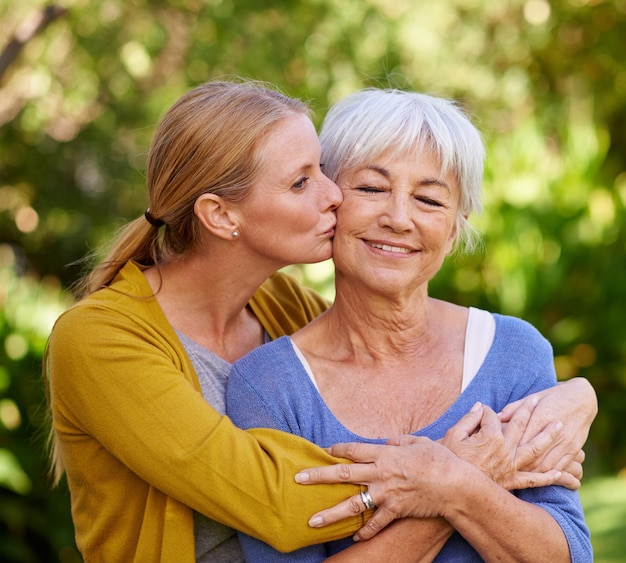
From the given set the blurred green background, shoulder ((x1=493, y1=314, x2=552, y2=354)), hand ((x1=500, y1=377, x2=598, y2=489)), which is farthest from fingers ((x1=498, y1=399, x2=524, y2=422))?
the blurred green background

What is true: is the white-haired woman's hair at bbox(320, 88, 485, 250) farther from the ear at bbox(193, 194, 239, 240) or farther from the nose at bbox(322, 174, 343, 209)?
the ear at bbox(193, 194, 239, 240)

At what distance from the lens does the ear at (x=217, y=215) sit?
2.77 metres

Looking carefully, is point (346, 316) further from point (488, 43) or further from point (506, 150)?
point (488, 43)

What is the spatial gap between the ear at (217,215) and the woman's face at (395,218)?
1.06 feet

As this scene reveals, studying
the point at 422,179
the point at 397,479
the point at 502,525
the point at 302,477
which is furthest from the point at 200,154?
the point at 502,525

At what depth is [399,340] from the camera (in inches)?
111

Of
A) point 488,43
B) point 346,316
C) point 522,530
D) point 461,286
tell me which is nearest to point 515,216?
point 461,286

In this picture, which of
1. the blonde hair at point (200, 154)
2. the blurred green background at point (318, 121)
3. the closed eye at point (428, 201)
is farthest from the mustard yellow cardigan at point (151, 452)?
the blurred green background at point (318, 121)

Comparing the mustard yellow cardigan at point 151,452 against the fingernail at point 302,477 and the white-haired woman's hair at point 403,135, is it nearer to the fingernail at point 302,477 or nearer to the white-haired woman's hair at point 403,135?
the fingernail at point 302,477

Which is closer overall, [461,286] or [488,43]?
[461,286]

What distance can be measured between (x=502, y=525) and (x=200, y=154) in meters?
1.32

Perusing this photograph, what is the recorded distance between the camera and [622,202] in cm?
678

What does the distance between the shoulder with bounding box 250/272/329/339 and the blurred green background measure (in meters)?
1.76

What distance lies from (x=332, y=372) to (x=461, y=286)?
3734mm
